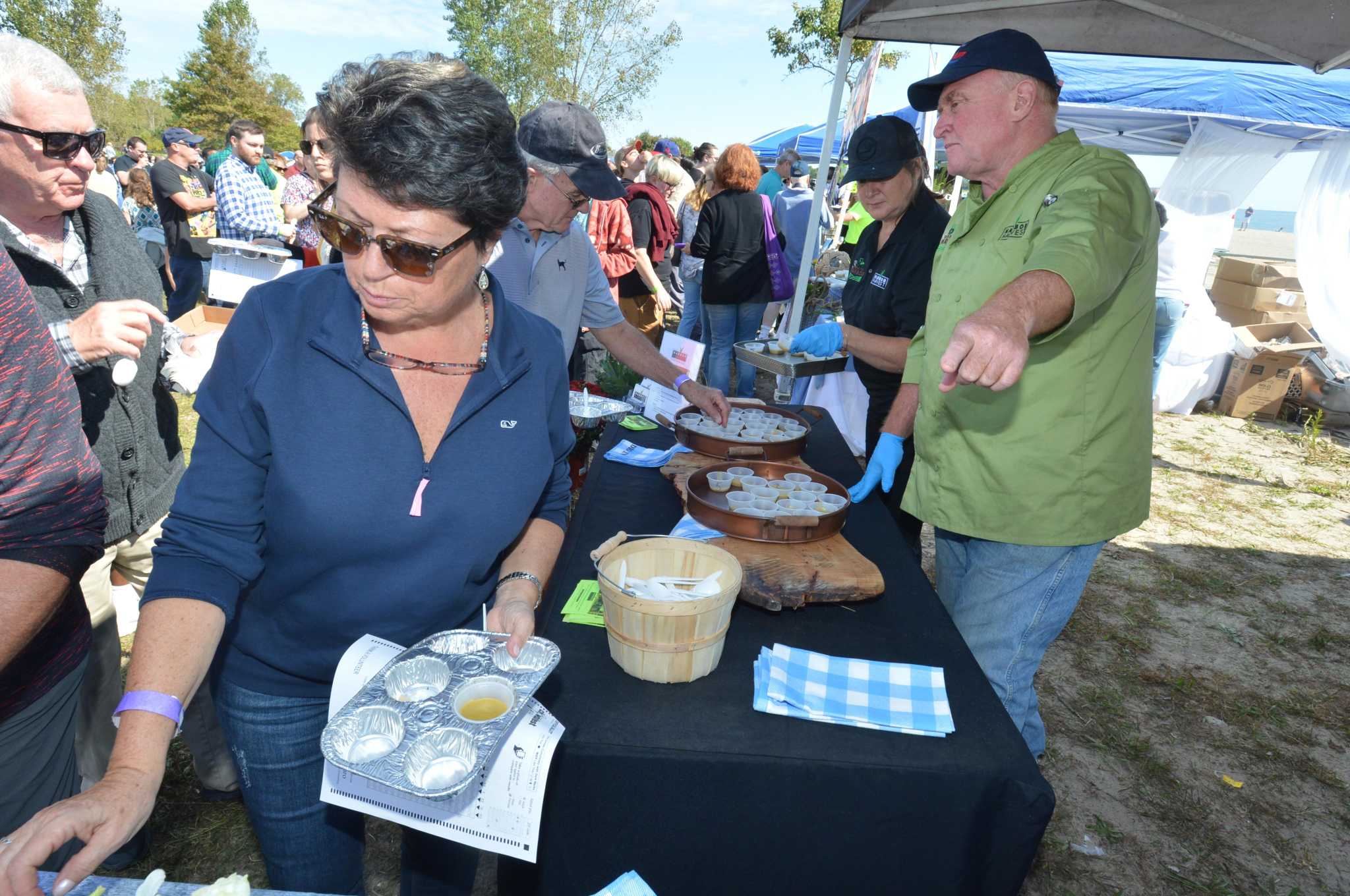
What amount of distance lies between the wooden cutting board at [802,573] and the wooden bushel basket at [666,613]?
12 cm

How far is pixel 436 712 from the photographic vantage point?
1.02m

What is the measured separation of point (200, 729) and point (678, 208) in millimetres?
6973

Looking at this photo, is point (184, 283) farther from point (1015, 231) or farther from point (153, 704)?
point (1015, 231)

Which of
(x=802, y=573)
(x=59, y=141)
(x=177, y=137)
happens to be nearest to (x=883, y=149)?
(x=802, y=573)

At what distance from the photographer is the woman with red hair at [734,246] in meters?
5.67

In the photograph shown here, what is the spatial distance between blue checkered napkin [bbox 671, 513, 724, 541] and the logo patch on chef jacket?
102 cm

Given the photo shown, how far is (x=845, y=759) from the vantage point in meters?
1.21

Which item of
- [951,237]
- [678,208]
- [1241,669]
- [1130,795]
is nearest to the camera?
[951,237]

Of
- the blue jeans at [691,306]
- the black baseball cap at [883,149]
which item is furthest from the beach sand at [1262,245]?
the black baseball cap at [883,149]

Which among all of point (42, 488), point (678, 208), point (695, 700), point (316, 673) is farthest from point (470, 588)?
point (678, 208)

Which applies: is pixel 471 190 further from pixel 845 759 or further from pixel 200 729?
pixel 200 729

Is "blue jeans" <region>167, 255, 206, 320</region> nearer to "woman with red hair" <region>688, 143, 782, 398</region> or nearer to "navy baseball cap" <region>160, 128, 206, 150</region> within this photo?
"navy baseball cap" <region>160, 128, 206, 150</region>

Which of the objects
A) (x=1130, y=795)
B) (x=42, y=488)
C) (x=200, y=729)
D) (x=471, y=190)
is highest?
(x=471, y=190)

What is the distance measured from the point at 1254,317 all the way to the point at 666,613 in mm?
9873
